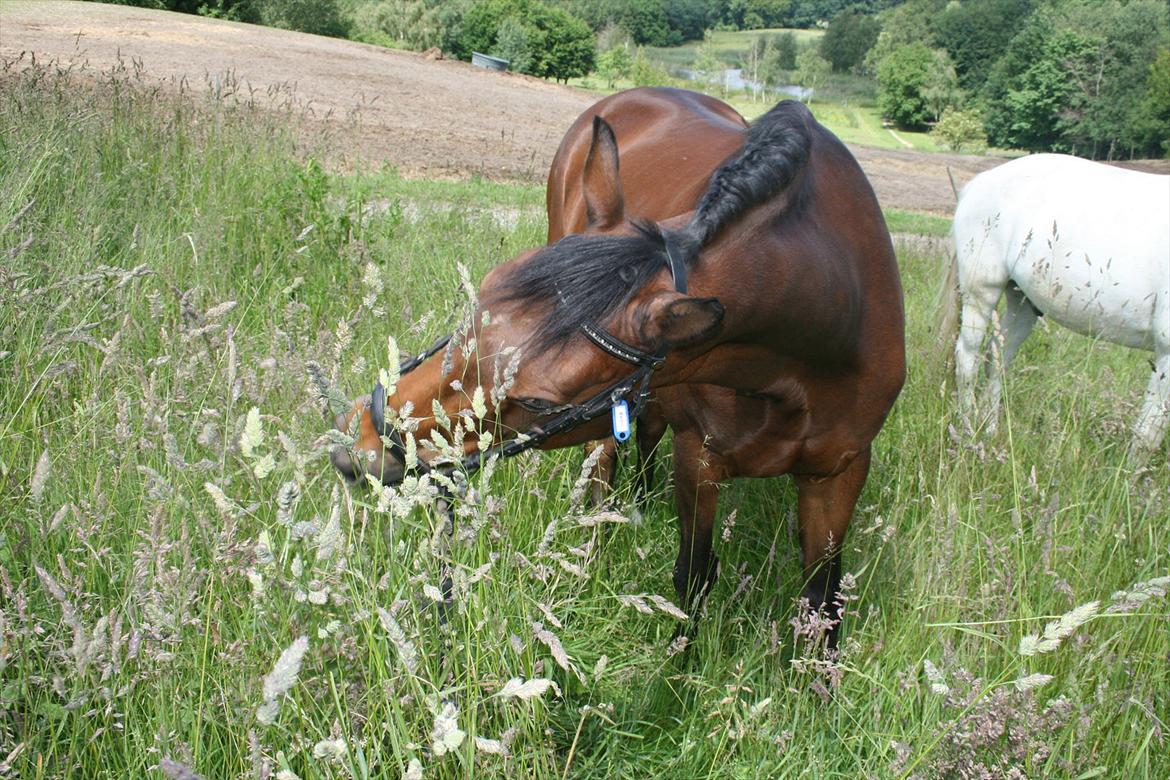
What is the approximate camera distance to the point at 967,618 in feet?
9.21

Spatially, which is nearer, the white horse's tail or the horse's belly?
the horse's belly

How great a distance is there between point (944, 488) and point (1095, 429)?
47.6 inches

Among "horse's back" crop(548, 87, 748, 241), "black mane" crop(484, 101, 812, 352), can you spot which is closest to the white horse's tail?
"horse's back" crop(548, 87, 748, 241)

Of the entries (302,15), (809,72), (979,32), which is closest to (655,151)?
(302,15)

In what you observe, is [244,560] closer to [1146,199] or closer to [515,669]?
[515,669]

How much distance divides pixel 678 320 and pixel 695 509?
3.65 feet

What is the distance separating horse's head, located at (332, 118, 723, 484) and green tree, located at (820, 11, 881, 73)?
286 ft

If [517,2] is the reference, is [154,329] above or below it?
below

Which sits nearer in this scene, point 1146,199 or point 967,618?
point 967,618

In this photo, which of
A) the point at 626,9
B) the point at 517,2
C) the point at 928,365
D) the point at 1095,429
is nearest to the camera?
the point at 1095,429

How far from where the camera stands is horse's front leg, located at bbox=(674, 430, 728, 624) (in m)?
2.97

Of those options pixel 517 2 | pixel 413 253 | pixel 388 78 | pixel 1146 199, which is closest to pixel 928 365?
pixel 1146 199

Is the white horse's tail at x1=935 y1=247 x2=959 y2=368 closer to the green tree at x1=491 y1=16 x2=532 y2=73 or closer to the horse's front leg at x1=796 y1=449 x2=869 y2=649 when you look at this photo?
the horse's front leg at x1=796 y1=449 x2=869 y2=649

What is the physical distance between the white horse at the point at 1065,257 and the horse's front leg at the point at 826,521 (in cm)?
180
